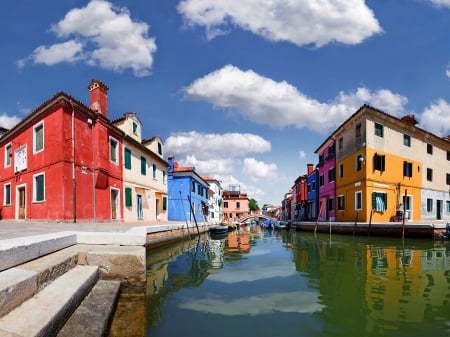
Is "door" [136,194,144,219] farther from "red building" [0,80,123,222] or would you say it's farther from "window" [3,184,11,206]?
"window" [3,184,11,206]

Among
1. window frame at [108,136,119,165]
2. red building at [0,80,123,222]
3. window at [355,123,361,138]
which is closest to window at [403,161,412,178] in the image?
window at [355,123,361,138]

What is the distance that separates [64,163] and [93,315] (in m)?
12.0

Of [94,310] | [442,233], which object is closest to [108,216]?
[94,310]

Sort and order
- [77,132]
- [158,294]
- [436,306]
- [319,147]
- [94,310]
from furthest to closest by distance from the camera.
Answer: [319,147]
[77,132]
[158,294]
[436,306]
[94,310]

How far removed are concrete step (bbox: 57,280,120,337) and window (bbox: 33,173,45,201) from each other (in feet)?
40.7

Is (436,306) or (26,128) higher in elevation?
(26,128)

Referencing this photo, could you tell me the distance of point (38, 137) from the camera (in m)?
15.7

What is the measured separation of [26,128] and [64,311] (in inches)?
654

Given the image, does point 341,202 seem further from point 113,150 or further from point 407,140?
point 113,150

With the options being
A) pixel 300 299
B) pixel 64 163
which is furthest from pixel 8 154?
pixel 300 299

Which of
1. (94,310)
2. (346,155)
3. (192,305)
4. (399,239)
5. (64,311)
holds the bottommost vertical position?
(399,239)

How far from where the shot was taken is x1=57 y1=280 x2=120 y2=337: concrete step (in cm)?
289

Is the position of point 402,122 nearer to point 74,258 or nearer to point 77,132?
point 77,132

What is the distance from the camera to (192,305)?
19.1 ft
